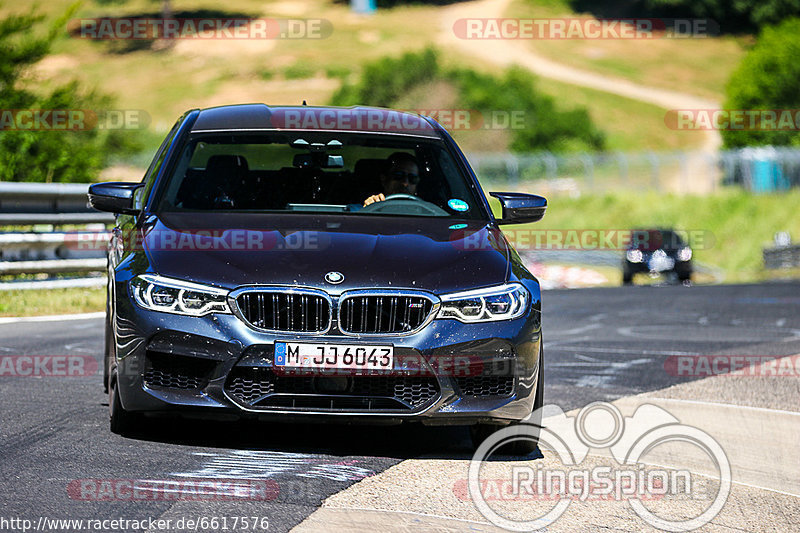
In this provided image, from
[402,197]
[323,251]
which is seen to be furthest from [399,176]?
[323,251]

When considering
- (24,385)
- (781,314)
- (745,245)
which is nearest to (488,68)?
(745,245)

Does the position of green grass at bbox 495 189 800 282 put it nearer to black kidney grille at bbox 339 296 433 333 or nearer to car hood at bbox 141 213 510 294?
car hood at bbox 141 213 510 294

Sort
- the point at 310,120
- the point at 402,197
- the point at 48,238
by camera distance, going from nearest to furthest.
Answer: the point at 402,197 → the point at 310,120 → the point at 48,238

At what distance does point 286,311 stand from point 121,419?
106cm

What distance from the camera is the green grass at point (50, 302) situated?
13.0 metres

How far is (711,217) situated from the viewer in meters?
49.5

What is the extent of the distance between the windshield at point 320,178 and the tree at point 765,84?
63.9 metres

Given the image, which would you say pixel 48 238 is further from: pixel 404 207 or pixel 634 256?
pixel 634 256

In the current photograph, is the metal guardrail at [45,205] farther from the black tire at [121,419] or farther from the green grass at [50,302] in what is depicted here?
the black tire at [121,419]

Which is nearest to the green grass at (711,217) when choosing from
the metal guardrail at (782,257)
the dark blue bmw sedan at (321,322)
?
the metal guardrail at (782,257)

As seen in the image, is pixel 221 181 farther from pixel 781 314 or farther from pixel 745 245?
pixel 745 245

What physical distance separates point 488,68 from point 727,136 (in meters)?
23.1

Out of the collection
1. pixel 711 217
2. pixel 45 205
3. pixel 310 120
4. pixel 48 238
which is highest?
pixel 310 120

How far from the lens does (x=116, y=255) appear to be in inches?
273
